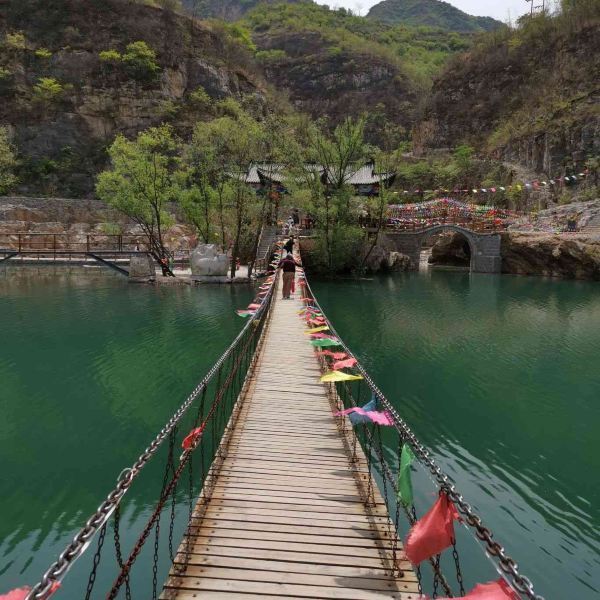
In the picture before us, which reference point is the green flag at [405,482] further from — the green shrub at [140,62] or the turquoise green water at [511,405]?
the green shrub at [140,62]

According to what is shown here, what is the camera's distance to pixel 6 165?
4316 centimetres

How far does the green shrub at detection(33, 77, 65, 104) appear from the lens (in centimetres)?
4812

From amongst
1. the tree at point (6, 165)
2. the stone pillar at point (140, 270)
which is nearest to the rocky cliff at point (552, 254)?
the stone pillar at point (140, 270)

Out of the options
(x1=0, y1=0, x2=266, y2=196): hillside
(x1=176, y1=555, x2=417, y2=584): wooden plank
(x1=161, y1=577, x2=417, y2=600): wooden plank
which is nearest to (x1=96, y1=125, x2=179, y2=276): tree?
(x1=0, y1=0, x2=266, y2=196): hillside

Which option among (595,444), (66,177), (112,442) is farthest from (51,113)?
(595,444)

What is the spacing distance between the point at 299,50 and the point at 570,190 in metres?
61.9

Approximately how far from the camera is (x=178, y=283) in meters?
27.9

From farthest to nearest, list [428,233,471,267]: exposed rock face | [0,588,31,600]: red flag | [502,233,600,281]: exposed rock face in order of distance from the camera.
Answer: [428,233,471,267]: exposed rock face → [502,233,600,281]: exposed rock face → [0,588,31,600]: red flag

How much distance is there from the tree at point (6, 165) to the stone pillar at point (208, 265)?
83.3 feet

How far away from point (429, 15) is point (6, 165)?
404 ft

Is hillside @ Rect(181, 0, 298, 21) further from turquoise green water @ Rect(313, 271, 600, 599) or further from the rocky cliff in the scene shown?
turquoise green water @ Rect(313, 271, 600, 599)

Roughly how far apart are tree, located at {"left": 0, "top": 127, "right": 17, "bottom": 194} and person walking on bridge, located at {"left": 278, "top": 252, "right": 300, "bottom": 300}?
37.5m

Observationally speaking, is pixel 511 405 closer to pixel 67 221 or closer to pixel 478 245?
pixel 478 245

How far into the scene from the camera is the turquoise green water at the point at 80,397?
6.19 metres
